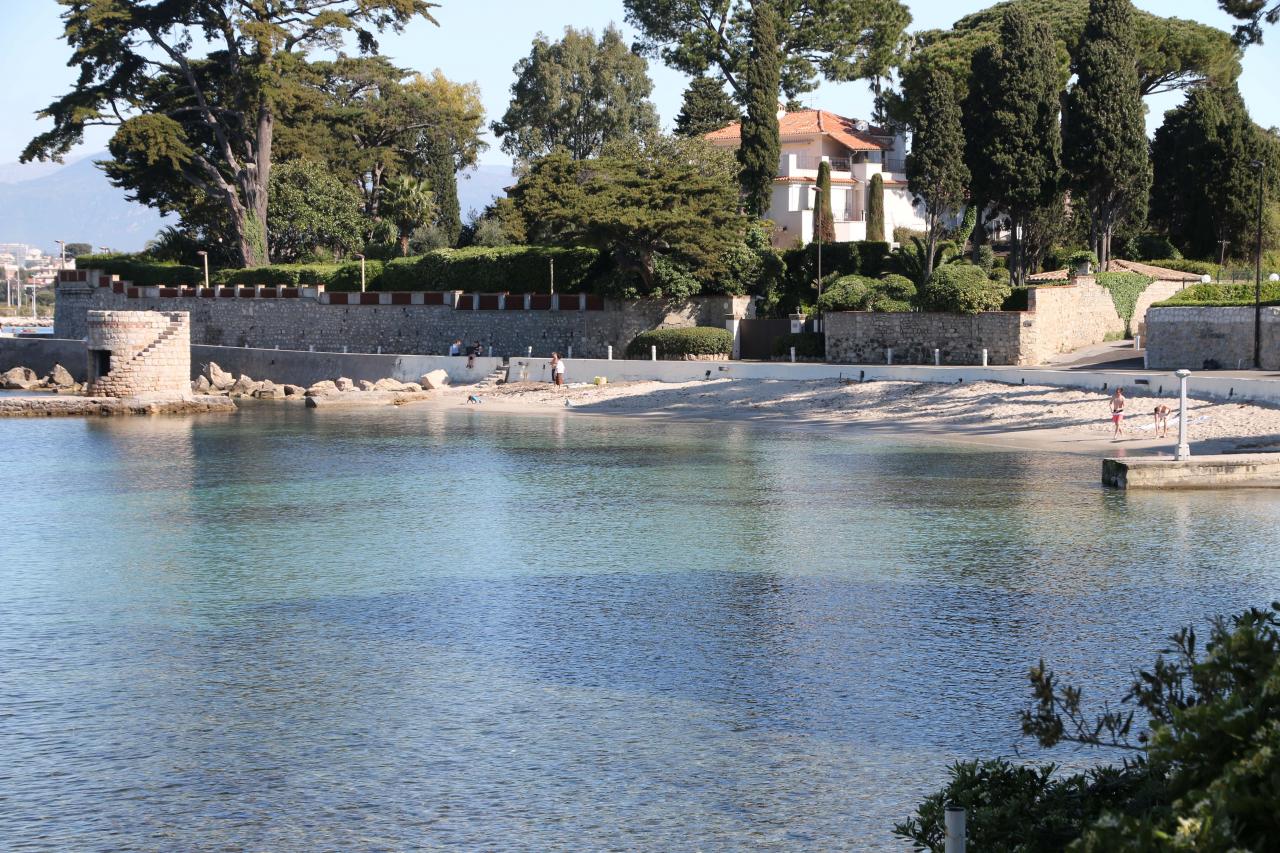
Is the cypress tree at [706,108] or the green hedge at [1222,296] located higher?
the cypress tree at [706,108]

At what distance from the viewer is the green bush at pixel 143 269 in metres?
74.0

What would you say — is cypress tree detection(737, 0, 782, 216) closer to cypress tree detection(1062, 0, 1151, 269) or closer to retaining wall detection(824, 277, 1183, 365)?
cypress tree detection(1062, 0, 1151, 269)

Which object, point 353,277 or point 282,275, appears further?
point 282,275

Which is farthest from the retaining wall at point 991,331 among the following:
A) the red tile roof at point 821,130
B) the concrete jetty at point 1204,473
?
the red tile roof at point 821,130

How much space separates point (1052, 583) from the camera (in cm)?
1752

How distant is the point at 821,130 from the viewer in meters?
71.2

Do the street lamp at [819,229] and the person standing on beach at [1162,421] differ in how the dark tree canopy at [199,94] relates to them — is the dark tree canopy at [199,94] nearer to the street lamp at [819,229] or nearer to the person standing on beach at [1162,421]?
the street lamp at [819,229]

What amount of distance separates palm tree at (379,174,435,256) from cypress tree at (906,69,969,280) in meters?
33.8

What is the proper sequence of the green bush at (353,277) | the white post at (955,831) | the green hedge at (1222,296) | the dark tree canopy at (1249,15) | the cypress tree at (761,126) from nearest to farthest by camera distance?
1. the white post at (955,831)
2. the dark tree canopy at (1249,15)
3. the green hedge at (1222,296)
4. the cypress tree at (761,126)
5. the green bush at (353,277)

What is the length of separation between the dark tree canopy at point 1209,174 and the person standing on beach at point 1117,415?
27.2 meters

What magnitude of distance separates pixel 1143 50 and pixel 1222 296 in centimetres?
2671

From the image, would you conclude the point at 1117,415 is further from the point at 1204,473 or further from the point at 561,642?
the point at 561,642

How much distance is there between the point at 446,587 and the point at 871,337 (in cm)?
3139

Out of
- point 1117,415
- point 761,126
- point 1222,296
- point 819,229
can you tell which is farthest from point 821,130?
point 1117,415
